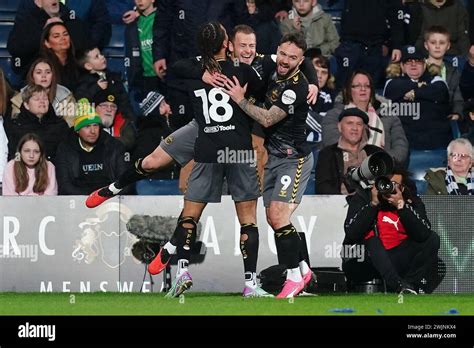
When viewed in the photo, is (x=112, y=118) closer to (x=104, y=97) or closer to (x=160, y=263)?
(x=104, y=97)

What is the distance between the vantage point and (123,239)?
48.5ft

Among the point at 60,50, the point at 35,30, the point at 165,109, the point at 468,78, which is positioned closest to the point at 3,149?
the point at 60,50

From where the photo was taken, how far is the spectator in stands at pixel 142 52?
17.7 meters

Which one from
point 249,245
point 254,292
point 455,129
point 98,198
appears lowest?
point 254,292

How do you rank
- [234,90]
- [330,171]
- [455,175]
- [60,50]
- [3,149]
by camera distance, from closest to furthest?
[234,90]
[330,171]
[455,175]
[3,149]
[60,50]

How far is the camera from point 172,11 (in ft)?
57.1

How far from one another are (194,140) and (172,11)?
4.55 meters

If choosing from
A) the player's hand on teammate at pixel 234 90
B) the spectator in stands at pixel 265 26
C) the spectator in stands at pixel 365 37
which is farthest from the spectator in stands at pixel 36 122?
the player's hand on teammate at pixel 234 90

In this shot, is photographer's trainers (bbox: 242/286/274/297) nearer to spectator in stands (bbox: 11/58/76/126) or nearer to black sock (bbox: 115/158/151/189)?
black sock (bbox: 115/158/151/189)

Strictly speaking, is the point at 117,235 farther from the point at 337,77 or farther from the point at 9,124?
the point at 337,77

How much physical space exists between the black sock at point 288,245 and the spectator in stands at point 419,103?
14.7 ft

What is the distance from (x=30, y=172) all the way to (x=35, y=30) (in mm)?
2604

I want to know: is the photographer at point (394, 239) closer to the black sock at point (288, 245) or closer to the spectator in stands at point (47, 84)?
the black sock at point (288, 245)

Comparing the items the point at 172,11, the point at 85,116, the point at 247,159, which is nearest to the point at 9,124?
the point at 85,116
